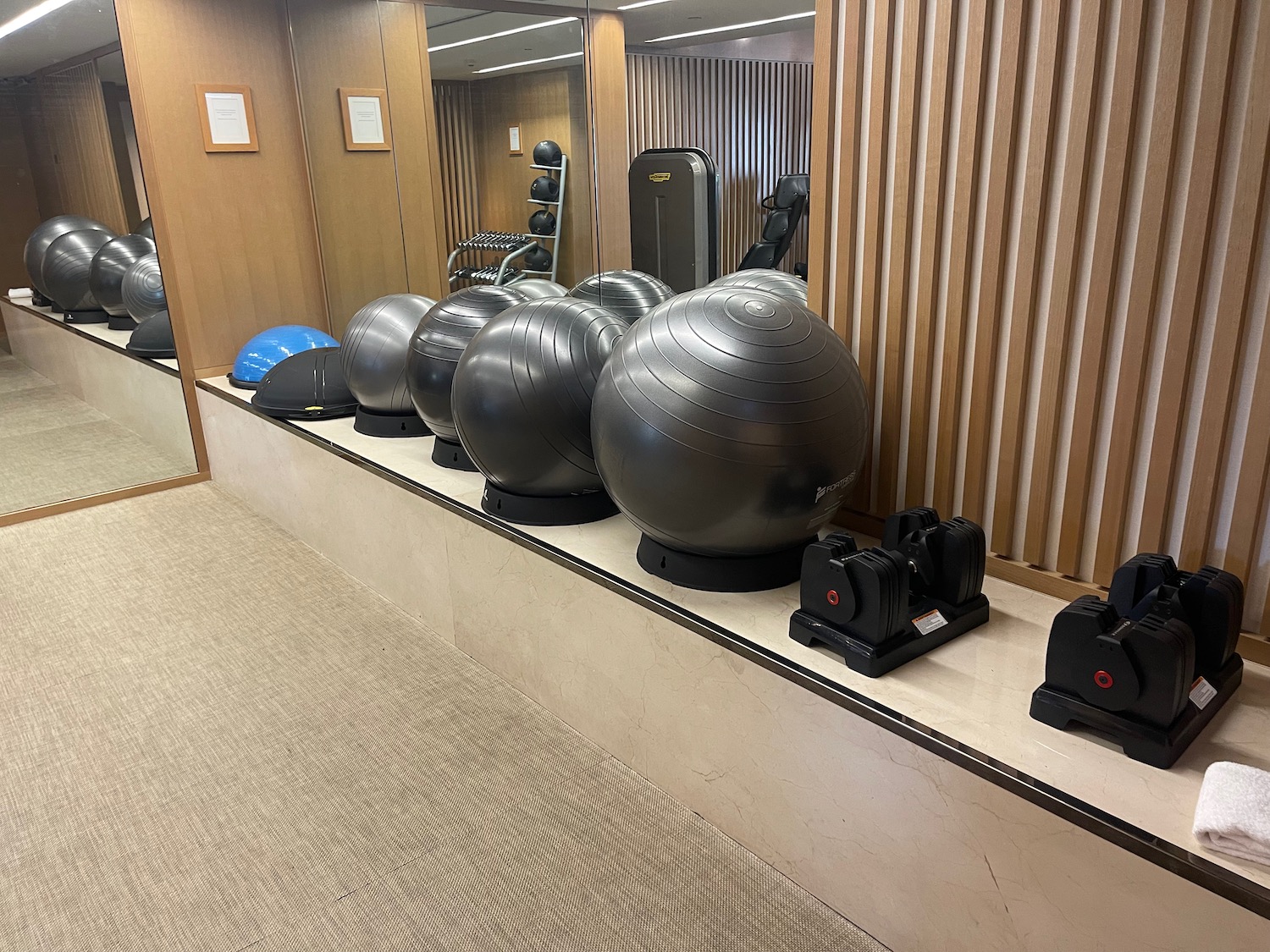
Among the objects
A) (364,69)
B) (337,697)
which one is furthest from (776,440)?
(364,69)

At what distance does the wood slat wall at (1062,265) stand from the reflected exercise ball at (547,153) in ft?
5.07

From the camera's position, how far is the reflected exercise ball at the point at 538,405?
8.00 ft

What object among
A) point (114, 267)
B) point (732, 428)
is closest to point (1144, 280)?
point (732, 428)

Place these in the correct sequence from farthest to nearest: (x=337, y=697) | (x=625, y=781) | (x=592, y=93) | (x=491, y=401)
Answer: (x=592, y=93) → (x=337, y=697) → (x=491, y=401) → (x=625, y=781)

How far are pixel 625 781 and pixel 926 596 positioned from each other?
0.86 meters

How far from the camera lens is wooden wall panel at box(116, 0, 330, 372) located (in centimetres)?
412

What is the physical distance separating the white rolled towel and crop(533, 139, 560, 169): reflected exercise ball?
3.00m

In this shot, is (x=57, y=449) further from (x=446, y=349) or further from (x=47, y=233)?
(x=446, y=349)

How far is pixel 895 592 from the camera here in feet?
5.79

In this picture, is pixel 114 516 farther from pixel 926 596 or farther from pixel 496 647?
pixel 926 596

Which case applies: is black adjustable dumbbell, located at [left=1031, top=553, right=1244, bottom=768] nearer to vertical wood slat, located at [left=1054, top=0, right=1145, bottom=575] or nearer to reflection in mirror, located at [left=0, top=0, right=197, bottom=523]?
vertical wood slat, located at [left=1054, top=0, right=1145, bottom=575]

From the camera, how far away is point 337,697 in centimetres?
270

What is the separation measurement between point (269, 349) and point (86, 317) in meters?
1.34

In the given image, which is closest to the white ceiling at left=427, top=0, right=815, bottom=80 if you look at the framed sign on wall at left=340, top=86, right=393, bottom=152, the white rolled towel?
the framed sign on wall at left=340, top=86, right=393, bottom=152
